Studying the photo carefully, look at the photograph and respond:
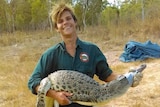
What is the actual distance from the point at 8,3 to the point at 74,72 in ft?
77.4

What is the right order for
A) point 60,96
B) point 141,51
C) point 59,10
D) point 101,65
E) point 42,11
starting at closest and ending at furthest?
point 60,96, point 59,10, point 101,65, point 141,51, point 42,11

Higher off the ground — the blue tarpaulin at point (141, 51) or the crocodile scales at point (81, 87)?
the crocodile scales at point (81, 87)

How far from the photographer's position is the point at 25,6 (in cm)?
3028

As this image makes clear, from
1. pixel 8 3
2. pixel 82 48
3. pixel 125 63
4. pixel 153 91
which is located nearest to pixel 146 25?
pixel 125 63

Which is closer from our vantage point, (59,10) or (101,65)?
(59,10)

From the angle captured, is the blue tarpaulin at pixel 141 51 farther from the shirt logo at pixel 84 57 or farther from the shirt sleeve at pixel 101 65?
the shirt logo at pixel 84 57

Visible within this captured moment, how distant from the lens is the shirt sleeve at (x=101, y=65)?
227cm

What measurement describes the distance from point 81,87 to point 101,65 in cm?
39

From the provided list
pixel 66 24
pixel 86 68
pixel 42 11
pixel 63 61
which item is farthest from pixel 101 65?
pixel 42 11

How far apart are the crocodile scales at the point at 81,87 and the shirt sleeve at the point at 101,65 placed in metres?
0.27

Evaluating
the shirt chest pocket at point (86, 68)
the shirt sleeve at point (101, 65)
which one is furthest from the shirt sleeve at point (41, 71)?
the shirt sleeve at point (101, 65)

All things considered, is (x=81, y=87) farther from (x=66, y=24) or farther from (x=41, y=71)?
(x=66, y=24)

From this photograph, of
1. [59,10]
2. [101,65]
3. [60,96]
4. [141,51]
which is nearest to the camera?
[60,96]

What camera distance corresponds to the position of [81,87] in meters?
1.96
